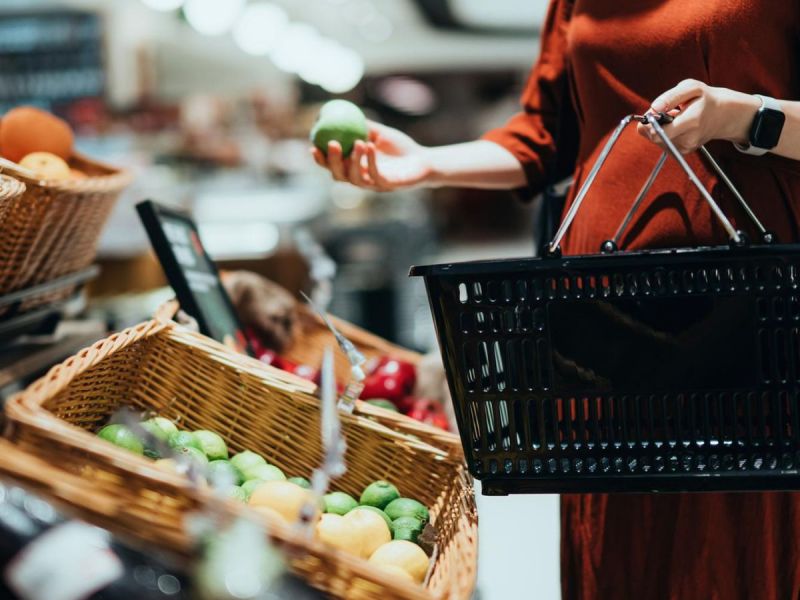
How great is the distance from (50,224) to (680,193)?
1.13 meters

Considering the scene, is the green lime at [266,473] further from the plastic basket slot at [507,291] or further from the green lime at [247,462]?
the plastic basket slot at [507,291]

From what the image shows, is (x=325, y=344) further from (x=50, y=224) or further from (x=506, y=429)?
(x=506, y=429)

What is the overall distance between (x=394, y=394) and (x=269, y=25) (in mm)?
5921

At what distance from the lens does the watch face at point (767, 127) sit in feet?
4.15

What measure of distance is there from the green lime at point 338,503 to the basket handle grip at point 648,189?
20.0 inches

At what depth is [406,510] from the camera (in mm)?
1361

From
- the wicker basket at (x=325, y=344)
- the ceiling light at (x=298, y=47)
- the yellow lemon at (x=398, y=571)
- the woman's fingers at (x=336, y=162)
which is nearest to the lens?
the yellow lemon at (x=398, y=571)

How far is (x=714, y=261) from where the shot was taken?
1.18 m

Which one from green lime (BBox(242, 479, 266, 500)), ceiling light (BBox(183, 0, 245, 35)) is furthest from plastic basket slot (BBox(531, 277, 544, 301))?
ceiling light (BBox(183, 0, 245, 35))

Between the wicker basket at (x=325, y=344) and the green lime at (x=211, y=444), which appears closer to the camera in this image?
the green lime at (x=211, y=444)

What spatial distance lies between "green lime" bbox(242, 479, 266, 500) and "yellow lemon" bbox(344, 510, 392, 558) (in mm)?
137

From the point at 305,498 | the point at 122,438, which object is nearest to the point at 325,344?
the point at 122,438

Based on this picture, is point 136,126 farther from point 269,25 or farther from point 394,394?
point 394,394

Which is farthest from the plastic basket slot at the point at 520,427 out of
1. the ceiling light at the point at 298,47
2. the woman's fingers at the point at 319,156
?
the ceiling light at the point at 298,47
